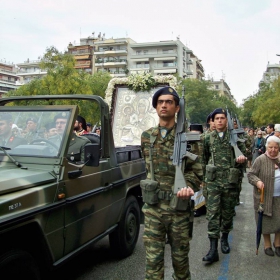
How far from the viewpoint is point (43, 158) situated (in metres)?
3.58

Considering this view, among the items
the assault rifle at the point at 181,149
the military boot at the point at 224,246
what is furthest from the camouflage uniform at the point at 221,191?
the assault rifle at the point at 181,149

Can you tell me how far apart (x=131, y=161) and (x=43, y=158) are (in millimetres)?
1981

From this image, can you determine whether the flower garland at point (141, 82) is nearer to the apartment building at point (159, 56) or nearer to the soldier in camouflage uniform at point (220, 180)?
the soldier in camouflage uniform at point (220, 180)

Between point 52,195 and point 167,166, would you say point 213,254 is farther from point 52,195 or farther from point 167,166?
point 52,195

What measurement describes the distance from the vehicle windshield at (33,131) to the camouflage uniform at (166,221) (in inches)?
39.0

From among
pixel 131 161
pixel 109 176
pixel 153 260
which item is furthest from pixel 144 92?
pixel 153 260

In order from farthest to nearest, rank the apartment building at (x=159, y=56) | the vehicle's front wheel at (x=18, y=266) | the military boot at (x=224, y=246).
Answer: the apartment building at (x=159, y=56), the military boot at (x=224, y=246), the vehicle's front wheel at (x=18, y=266)

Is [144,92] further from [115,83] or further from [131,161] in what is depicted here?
[131,161]

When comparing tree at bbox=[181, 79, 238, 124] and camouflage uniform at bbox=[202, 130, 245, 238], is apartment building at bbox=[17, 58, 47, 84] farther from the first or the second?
camouflage uniform at bbox=[202, 130, 245, 238]

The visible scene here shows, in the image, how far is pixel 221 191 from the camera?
5180mm

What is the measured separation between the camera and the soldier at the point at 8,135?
3830 millimetres

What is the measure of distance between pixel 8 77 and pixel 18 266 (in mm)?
111574

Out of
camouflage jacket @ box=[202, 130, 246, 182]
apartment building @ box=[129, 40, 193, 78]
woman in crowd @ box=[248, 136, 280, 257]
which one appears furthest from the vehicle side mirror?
apartment building @ box=[129, 40, 193, 78]

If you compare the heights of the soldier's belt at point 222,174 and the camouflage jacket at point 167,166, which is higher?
the camouflage jacket at point 167,166
